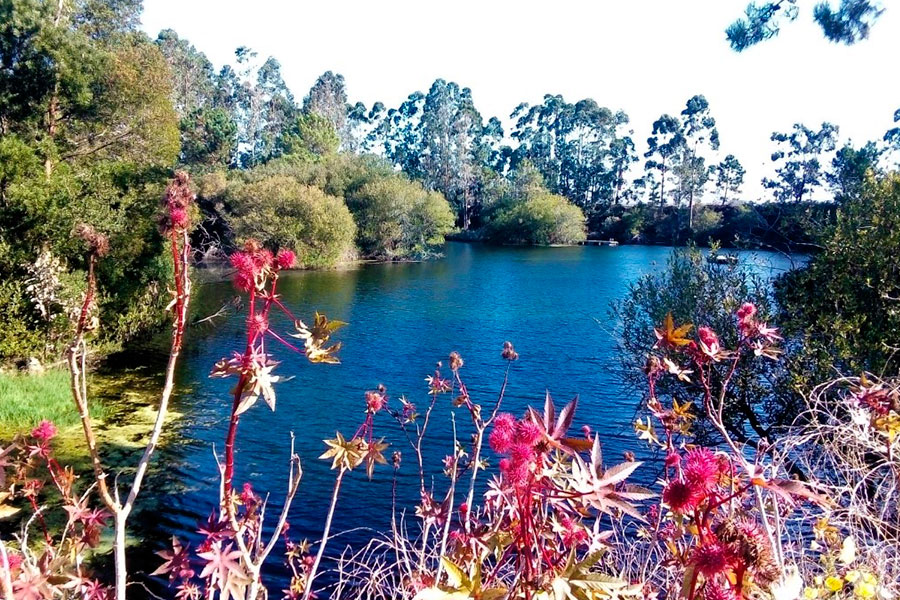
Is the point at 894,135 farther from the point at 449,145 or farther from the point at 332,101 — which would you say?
the point at 332,101

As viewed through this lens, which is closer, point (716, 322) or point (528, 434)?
point (528, 434)

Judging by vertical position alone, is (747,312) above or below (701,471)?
above

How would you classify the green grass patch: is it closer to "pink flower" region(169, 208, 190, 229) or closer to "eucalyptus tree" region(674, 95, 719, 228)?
"pink flower" region(169, 208, 190, 229)

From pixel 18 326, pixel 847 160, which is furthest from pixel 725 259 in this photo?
pixel 847 160

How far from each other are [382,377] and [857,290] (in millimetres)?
8795

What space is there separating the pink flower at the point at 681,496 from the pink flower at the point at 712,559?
8 cm

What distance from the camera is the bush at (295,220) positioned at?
32812mm

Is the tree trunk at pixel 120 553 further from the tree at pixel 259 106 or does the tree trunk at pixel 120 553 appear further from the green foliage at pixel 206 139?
the tree at pixel 259 106

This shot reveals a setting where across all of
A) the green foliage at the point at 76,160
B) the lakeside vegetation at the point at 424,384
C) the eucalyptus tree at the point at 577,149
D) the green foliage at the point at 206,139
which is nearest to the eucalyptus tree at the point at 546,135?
the eucalyptus tree at the point at 577,149

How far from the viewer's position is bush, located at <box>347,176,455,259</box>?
38.8 meters

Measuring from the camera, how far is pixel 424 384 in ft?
44.7

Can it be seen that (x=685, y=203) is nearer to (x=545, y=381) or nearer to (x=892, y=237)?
(x=545, y=381)

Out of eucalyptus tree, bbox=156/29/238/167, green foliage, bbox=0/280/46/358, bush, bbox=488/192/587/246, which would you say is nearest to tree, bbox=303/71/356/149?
eucalyptus tree, bbox=156/29/238/167

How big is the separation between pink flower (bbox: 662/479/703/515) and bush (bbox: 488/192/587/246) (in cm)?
5284
